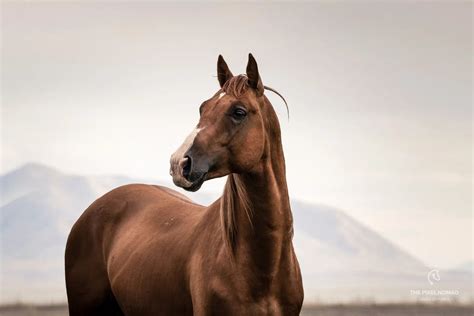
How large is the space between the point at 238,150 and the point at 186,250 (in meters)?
1.25

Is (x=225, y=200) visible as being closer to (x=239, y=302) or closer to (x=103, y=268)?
(x=239, y=302)

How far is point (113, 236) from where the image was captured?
8.25 m

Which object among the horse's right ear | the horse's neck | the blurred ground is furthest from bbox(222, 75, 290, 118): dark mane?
the blurred ground

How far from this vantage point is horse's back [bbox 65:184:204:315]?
7.68m

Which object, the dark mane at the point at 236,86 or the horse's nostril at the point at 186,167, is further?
the dark mane at the point at 236,86

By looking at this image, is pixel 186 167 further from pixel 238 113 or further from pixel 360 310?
pixel 360 310

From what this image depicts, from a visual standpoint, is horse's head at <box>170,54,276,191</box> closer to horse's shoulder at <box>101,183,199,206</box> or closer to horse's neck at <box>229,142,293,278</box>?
horse's neck at <box>229,142,293,278</box>

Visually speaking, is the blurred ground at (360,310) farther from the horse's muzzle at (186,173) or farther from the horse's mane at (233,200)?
the horse's muzzle at (186,173)

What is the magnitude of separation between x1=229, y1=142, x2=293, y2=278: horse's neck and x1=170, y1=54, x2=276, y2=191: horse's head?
0.56 feet

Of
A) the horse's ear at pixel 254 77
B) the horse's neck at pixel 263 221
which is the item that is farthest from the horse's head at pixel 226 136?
the horse's neck at pixel 263 221

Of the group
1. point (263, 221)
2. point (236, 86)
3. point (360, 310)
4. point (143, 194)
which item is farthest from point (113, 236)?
point (360, 310)

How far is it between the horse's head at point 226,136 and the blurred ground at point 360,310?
751 cm

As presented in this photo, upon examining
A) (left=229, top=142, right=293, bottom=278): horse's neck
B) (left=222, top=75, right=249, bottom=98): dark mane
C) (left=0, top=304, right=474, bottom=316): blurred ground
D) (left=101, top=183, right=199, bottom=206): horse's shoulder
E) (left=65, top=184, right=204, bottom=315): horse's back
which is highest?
(left=222, top=75, right=249, bottom=98): dark mane

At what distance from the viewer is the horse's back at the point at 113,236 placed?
25.2ft
